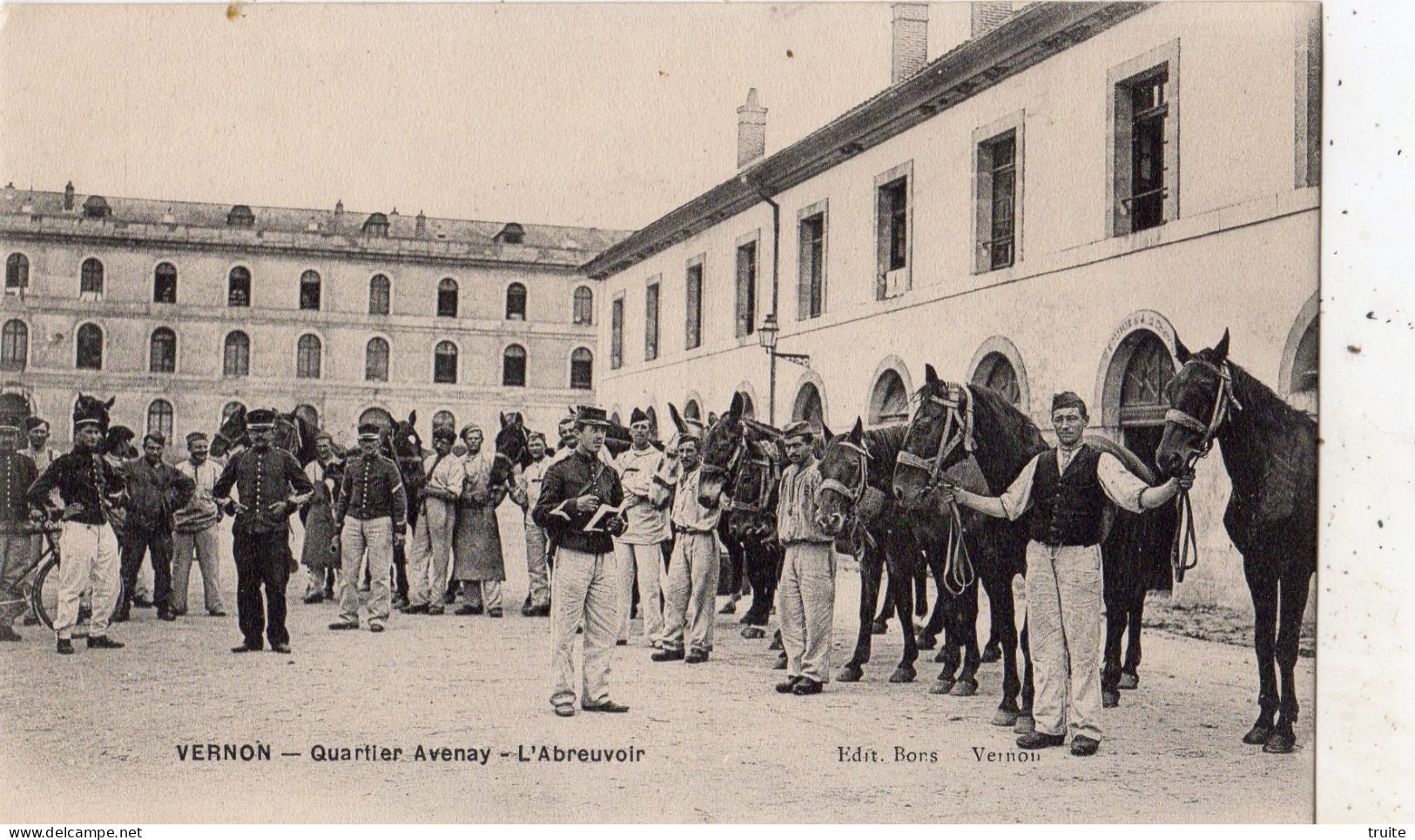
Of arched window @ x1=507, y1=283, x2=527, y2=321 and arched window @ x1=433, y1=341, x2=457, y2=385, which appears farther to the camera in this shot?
arched window @ x1=507, y1=283, x2=527, y2=321

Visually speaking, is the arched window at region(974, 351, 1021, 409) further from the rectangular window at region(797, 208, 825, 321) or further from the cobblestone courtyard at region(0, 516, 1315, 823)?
the cobblestone courtyard at region(0, 516, 1315, 823)

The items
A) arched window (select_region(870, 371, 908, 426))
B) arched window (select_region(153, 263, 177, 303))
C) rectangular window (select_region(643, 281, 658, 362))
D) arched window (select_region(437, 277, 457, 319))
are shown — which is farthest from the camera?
arched window (select_region(437, 277, 457, 319))

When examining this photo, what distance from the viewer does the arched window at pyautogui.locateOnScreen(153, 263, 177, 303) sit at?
24.5 meters

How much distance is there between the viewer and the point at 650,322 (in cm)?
2664

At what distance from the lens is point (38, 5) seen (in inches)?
285

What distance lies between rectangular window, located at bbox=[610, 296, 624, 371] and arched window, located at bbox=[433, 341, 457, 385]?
13939mm

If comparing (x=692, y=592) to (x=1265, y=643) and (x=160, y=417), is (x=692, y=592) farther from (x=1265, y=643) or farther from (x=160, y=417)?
(x=160, y=417)

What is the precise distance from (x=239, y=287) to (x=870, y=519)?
31.9 m

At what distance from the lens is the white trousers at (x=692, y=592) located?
950cm

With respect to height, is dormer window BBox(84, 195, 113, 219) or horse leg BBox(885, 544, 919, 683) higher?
dormer window BBox(84, 195, 113, 219)

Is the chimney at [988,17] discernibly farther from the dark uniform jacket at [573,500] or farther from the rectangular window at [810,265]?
the dark uniform jacket at [573,500]

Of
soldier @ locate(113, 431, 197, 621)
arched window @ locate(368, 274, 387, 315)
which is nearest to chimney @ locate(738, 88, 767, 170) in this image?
soldier @ locate(113, 431, 197, 621)

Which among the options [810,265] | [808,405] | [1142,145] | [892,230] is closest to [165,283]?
[810,265]
